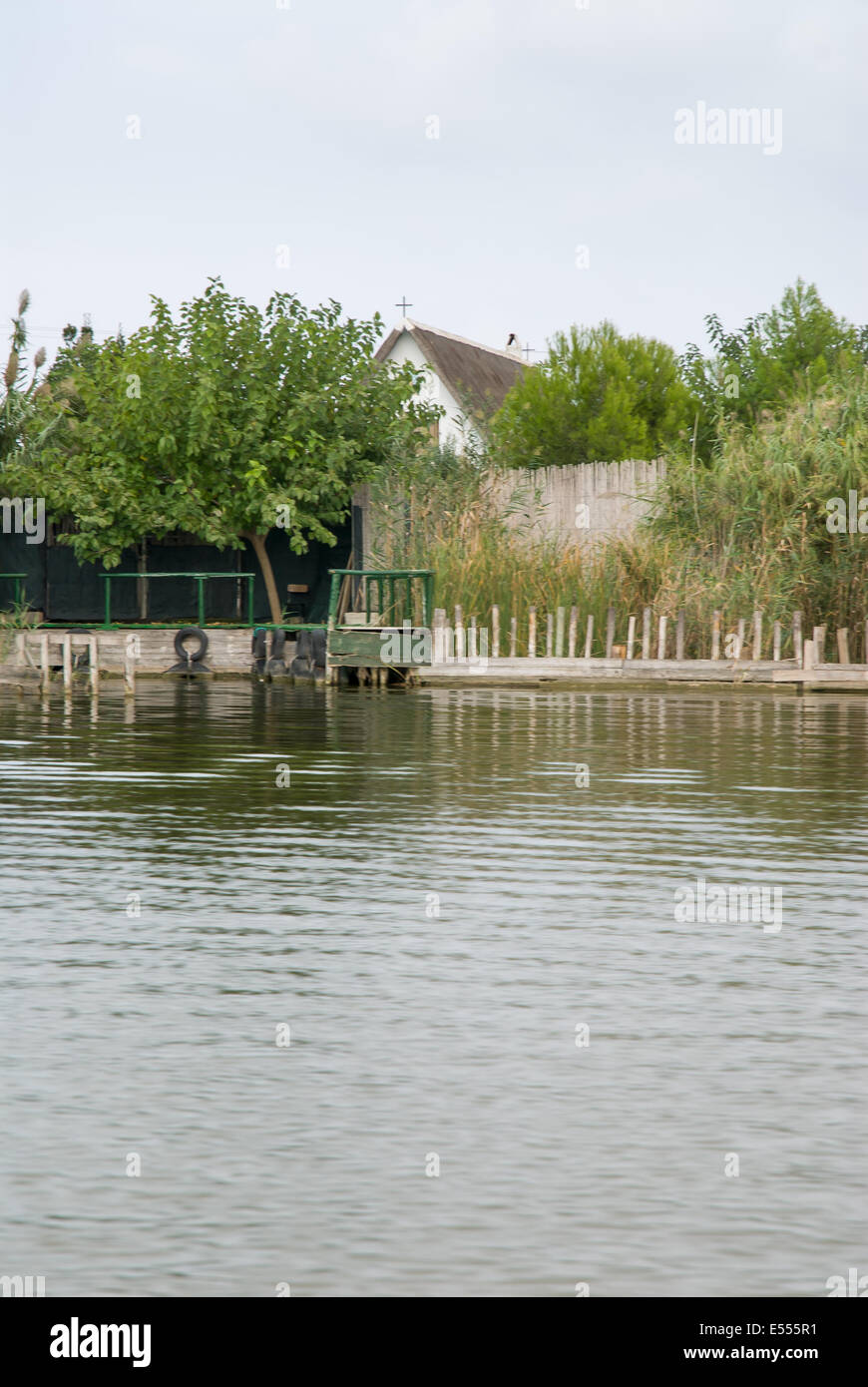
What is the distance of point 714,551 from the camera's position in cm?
2941

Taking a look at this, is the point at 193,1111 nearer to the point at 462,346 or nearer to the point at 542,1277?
the point at 542,1277

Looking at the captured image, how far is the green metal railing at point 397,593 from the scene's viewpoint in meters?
29.7

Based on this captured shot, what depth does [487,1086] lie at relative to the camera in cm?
575

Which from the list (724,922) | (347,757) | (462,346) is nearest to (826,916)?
(724,922)

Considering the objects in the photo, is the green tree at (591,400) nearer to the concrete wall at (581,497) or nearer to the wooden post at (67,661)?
the concrete wall at (581,497)

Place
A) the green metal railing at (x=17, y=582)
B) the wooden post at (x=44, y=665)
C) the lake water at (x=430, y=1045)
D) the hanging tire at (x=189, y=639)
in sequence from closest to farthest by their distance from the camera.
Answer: the lake water at (x=430, y=1045) → the wooden post at (x=44, y=665) → the hanging tire at (x=189, y=639) → the green metal railing at (x=17, y=582)

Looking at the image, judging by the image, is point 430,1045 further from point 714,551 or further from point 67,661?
point 714,551

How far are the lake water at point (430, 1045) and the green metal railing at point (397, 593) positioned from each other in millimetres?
16135

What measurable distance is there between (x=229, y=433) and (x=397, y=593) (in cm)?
613

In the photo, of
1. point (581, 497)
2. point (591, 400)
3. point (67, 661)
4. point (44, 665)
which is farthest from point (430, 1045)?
point (591, 400)

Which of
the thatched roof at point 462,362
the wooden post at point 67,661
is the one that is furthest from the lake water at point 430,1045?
the thatched roof at point 462,362

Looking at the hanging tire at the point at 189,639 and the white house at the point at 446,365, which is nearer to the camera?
the hanging tire at the point at 189,639
